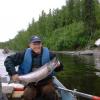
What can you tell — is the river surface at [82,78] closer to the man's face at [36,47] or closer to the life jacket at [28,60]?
the life jacket at [28,60]

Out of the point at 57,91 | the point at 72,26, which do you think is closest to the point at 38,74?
the point at 57,91

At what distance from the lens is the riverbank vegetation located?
9512 centimetres

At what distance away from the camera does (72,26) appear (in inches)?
4476

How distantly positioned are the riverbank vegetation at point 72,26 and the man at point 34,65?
75.7 metres

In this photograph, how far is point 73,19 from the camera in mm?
120688

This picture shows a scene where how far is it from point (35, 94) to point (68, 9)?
111 meters

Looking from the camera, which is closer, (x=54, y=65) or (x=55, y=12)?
(x=54, y=65)

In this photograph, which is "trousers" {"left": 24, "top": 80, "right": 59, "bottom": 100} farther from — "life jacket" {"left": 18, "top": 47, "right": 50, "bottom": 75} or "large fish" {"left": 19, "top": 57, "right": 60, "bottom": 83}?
"life jacket" {"left": 18, "top": 47, "right": 50, "bottom": 75}

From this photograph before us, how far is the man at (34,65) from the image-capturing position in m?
9.03

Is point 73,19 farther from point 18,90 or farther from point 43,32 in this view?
point 18,90

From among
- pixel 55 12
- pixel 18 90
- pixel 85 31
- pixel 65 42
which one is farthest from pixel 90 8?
pixel 18 90

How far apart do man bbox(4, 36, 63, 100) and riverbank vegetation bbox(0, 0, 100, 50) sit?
248ft

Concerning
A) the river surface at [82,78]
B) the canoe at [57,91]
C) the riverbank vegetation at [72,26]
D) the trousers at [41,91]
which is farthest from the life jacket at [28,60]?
the riverbank vegetation at [72,26]

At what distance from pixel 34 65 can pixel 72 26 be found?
104972 mm
